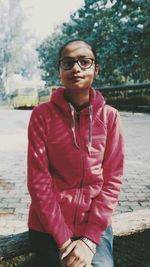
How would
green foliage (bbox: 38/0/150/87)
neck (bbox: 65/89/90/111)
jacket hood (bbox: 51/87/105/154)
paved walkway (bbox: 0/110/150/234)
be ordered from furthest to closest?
green foliage (bbox: 38/0/150/87) → paved walkway (bbox: 0/110/150/234) → neck (bbox: 65/89/90/111) → jacket hood (bbox: 51/87/105/154)

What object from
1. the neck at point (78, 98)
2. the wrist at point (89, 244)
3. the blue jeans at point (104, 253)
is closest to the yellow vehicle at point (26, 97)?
the neck at point (78, 98)

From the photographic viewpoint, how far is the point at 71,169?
2.16 meters

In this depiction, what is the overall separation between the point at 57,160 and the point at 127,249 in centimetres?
160

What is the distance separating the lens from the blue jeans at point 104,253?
209cm

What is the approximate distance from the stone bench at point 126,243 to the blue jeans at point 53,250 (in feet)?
0.84

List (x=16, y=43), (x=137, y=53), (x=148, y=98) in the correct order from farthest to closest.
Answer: (x=16, y=43) < (x=137, y=53) < (x=148, y=98)

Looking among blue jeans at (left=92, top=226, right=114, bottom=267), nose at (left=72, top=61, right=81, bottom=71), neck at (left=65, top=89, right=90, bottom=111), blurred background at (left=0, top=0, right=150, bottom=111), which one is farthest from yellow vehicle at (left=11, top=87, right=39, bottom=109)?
blue jeans at (left=92, top=226, right=114, bottom=267)

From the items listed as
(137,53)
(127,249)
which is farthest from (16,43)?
(127,249)

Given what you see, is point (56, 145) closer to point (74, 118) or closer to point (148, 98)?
point (74, 118)

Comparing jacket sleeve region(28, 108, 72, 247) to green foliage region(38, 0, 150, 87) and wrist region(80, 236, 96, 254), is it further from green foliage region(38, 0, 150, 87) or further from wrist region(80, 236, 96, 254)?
green foliage region(38, 0, 150, 87)

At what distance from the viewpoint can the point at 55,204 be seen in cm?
208

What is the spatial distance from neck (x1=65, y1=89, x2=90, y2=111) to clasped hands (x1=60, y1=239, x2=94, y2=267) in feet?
2.79

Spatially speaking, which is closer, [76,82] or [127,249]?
[76,82]

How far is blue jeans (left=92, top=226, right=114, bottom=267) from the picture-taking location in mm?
2092
